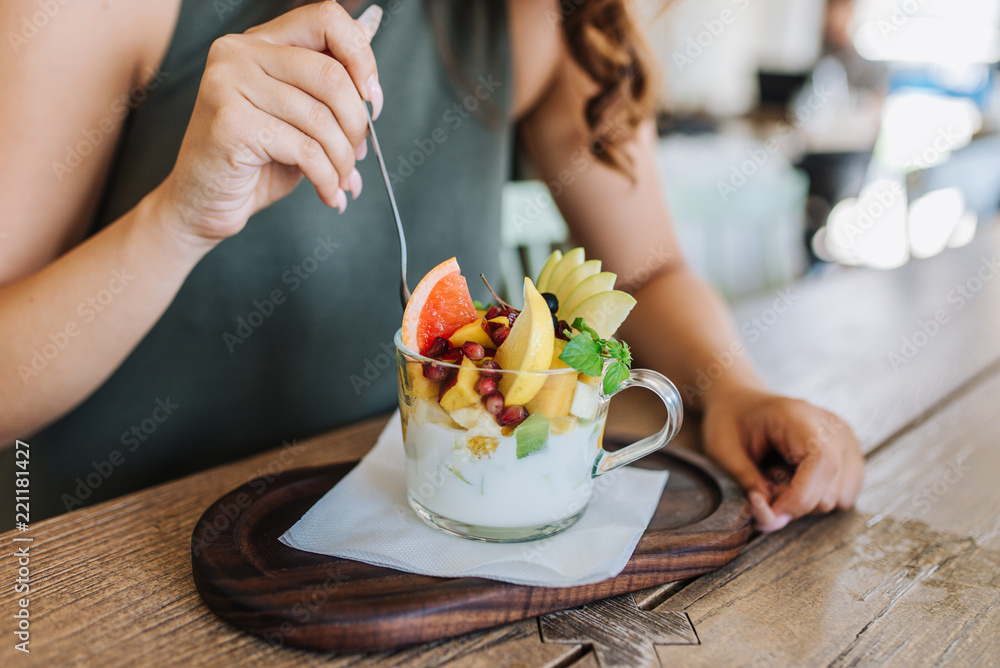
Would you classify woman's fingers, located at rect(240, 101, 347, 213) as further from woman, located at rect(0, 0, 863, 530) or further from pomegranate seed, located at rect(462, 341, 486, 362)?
pomegranate seed, located at rect(462, 341, 486, 362)

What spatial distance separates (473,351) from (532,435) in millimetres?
106

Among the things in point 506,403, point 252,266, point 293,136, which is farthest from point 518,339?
point 252,266

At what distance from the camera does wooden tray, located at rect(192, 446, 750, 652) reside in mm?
650

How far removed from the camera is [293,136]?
32.7 inches

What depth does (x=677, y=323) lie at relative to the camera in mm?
1380

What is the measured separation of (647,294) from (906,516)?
2.15 ft

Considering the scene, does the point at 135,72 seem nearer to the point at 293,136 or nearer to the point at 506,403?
the point at 293,136

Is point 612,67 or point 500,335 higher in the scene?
point 612,67

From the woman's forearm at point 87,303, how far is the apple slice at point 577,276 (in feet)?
1.57

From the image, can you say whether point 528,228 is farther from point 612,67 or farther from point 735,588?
point 735,588

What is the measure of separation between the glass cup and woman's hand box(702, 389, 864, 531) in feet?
0.78

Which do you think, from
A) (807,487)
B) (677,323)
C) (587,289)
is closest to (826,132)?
(677,323)

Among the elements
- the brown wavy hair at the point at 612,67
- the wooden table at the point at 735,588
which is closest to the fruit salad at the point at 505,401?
the wooden table at the point at 735,588

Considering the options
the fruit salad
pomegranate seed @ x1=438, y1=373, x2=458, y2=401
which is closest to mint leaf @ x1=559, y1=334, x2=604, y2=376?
the fruit salad
